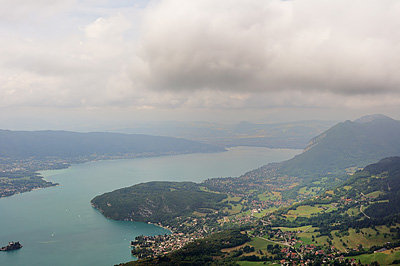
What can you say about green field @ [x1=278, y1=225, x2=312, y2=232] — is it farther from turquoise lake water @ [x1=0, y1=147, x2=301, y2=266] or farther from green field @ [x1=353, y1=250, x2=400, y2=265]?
turquoise lake water @ [x1=0, y1=147, x2=301, y2=266]

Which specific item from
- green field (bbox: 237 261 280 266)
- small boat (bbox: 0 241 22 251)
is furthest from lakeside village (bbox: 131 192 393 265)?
small boat (bbox: 0 241 22 251)

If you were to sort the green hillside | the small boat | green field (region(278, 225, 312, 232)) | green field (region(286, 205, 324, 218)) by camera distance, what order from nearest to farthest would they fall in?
the small boat → green field (region(278, 225, 312, 232)) → green field (region(286, 205, 324, 218)) → the green hillside

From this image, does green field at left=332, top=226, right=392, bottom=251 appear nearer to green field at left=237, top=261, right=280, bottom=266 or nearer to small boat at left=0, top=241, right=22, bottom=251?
green field at left=237, top=261, right=280, bottom=266

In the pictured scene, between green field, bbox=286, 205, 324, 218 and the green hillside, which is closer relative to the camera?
green field, bbox=286, 205, 324, 218

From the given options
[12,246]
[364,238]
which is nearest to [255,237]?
[364,238]

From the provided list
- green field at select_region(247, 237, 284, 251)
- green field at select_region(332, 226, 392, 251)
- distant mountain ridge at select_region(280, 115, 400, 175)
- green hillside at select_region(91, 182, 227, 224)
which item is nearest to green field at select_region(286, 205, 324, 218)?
green field at select_region(332, 226, 392, 251)

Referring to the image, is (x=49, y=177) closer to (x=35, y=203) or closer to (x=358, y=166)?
(x=35, y=203)

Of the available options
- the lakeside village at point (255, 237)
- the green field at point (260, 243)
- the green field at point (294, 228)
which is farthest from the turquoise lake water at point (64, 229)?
the green field at point (294, 228)

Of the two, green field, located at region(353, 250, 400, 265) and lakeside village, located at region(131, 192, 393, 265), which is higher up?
green field, located at region(353, 250, 400, 265)

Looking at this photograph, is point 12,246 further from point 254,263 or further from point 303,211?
point 303,211

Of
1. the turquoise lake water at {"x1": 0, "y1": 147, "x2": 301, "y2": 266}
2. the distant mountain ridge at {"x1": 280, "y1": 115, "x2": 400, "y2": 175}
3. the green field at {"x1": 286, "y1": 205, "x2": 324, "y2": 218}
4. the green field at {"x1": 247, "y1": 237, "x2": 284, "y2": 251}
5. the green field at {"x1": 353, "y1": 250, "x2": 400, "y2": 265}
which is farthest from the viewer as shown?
the distant mountain ridge at {"x1": 280, "y1": 115, "x2": 400, "y2": 175}

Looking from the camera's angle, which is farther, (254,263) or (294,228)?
(294,228)

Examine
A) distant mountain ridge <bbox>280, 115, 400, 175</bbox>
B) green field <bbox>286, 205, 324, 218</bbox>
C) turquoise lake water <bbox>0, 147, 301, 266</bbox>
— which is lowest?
turquoise lake water <bbox>0, 147, 301, 266</bbox>
